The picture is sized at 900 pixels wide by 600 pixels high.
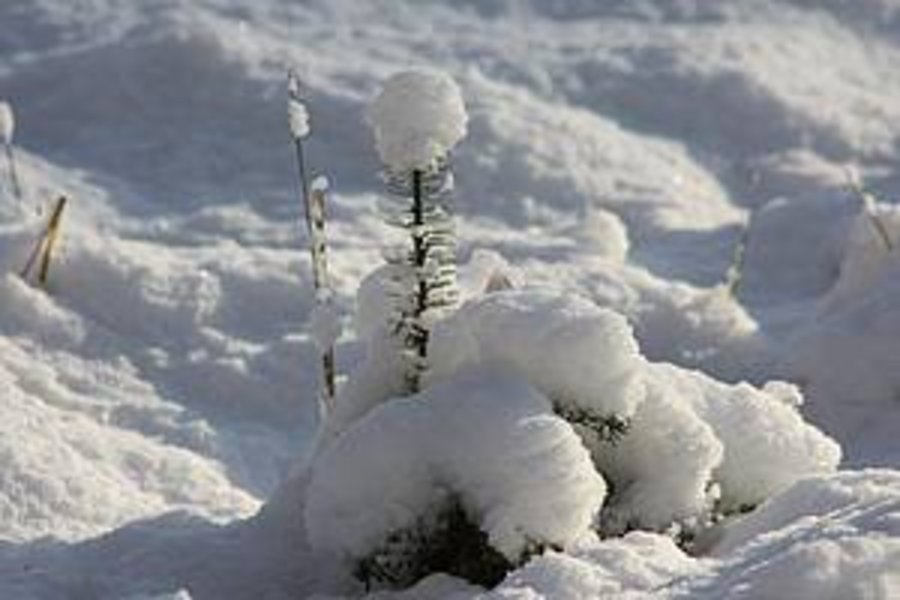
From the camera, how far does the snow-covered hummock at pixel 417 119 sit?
422 centimetres

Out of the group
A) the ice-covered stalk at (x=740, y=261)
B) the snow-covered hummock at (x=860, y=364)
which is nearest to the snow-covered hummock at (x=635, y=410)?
the snow-covered hummock at (x=860, y=364)

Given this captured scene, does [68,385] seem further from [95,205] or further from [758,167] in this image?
[758,167]

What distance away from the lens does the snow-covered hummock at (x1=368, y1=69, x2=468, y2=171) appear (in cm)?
422

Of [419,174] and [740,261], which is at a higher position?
[419,174]

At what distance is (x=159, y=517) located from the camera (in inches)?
183

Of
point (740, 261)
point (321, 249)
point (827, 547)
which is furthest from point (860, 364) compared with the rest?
point (827, 547)

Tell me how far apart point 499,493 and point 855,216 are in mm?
5208

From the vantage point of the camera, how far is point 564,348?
156 inches

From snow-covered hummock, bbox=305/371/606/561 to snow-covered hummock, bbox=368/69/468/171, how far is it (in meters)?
0.57

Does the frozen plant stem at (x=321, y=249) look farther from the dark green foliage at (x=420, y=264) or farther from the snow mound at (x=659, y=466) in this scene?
the snow mound at (x=659, y=466)

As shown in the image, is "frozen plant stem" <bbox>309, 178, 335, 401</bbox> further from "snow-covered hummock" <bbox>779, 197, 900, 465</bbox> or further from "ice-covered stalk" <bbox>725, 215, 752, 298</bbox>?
"ice-covered stalk" <bbox>725, 215, 752, 298</bbox>

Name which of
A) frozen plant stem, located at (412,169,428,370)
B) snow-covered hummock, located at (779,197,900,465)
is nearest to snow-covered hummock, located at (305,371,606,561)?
frozen plant stem, located at (412,169,428,370)

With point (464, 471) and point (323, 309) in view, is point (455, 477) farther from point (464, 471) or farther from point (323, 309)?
point (323, 309)

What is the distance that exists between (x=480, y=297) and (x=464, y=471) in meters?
0.53
